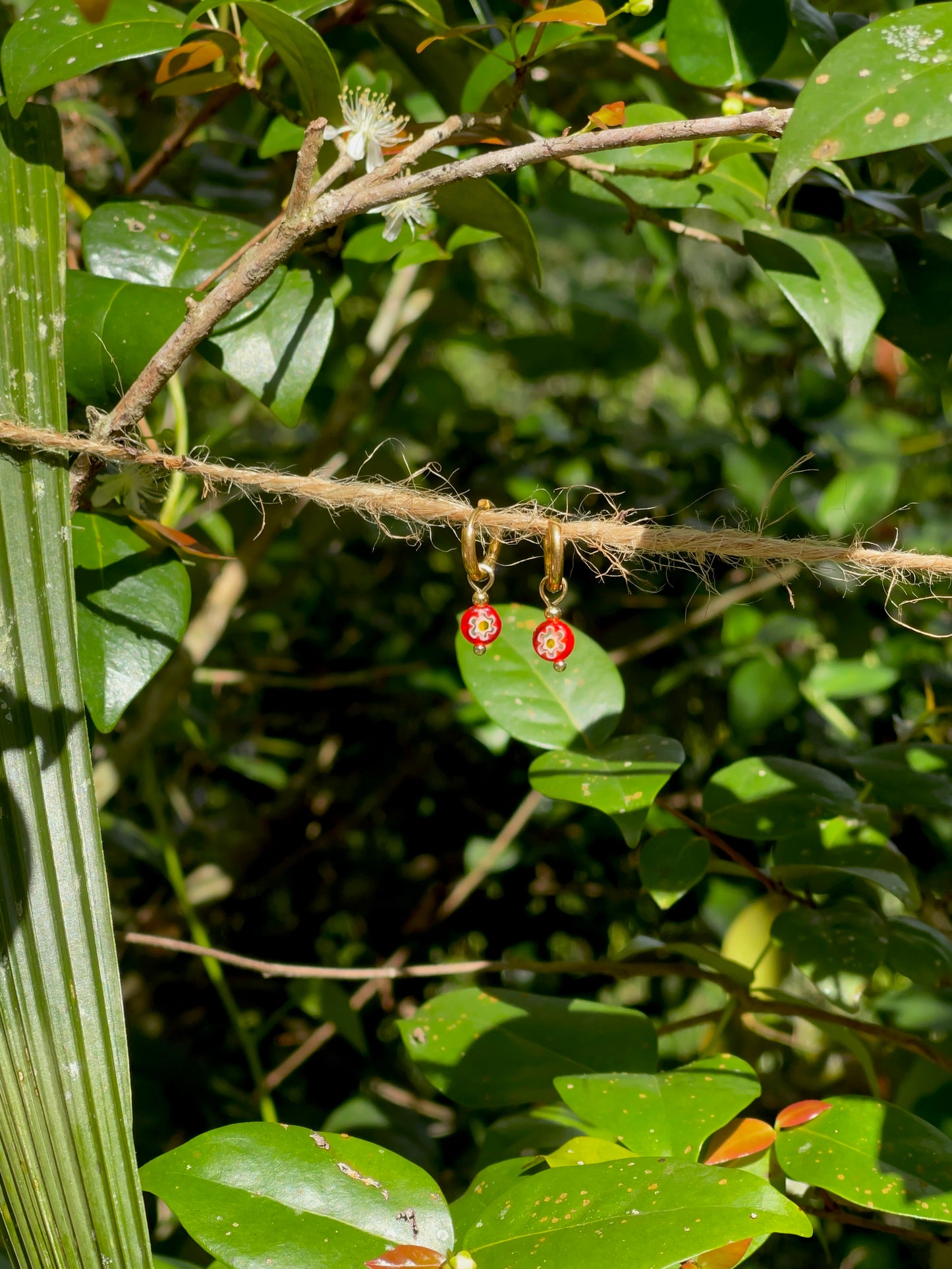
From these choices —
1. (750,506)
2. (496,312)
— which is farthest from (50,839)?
(496,312)

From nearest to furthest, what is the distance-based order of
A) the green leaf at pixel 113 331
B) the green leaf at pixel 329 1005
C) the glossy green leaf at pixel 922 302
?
the green leaf at pixel 113 331 → the glossy green leaf at pixel 922 302 → the green leaf at pixel 329 1005

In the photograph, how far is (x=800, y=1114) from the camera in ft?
1.38

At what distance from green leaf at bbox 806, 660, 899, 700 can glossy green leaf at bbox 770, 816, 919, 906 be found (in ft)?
0.58

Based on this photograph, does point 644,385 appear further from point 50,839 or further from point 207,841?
point 50,839

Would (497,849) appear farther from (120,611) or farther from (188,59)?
(188,59)

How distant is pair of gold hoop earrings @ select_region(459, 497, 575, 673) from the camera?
0.35m

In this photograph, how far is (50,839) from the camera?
0.36 meters

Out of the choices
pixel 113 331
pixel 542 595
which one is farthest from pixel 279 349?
pixel 542 595

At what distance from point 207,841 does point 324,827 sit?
115 millimetres

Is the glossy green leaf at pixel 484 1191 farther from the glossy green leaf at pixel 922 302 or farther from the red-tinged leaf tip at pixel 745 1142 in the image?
the glossy green leaf at pixel 922 302

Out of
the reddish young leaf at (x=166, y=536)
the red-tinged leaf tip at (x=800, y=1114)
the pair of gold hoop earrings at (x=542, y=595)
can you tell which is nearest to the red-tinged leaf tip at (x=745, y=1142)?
the red-tinged leaf tip at (x=800, y=1114)

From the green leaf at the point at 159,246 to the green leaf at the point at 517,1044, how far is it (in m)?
0.35

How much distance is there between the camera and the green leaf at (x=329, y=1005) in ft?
2.43

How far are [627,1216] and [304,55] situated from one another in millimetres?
426
